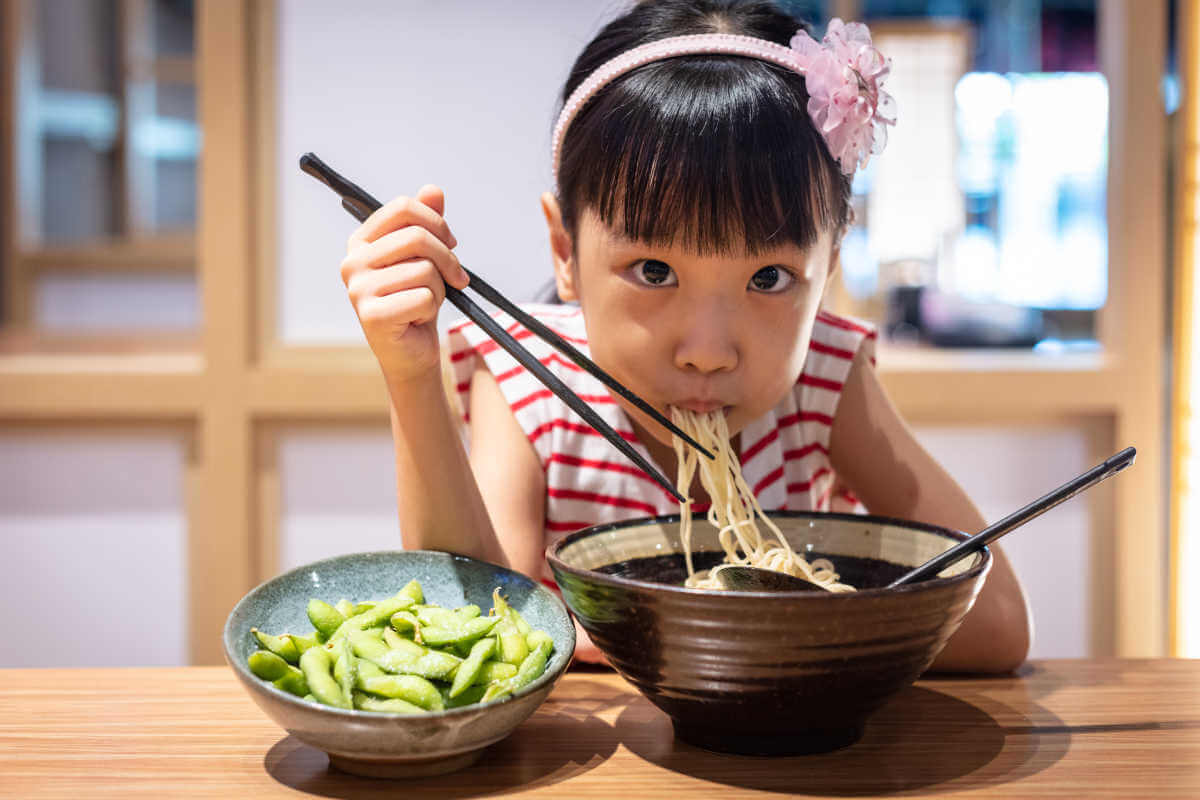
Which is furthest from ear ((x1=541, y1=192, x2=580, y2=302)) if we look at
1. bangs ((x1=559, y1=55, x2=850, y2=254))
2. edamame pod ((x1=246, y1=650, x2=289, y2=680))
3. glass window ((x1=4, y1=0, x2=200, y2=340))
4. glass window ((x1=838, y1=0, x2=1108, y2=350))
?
glass window ((x1=4, y1=0, x2=200, y2=340))

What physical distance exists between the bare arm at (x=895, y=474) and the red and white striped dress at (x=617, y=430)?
2 centimetres

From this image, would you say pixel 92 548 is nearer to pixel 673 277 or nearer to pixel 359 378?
pixel 359 378

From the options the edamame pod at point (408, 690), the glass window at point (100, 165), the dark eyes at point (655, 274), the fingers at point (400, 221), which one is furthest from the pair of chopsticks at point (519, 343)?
the glass window at point (100, 165)

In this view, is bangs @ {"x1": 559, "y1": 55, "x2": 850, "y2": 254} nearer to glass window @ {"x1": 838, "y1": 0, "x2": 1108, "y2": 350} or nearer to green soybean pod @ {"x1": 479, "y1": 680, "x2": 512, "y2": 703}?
green soybean pod @ {"x1": 479, "y1": 680, "x2": 512, "y2": 703}

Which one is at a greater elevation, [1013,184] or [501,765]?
[1013,184]

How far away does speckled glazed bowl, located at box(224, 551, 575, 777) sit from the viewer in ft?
2.14

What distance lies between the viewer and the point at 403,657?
727mm

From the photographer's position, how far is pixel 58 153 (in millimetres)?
5949

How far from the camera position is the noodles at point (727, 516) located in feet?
2.95

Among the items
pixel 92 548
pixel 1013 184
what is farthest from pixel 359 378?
pixel 1013 184

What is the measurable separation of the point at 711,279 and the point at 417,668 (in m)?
0.42

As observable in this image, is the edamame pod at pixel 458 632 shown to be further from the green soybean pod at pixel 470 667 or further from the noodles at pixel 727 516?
the noodles at pixel 727 516

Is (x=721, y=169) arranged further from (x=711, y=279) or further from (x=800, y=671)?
(x=800, y=671)

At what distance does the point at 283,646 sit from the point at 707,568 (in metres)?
0.36
